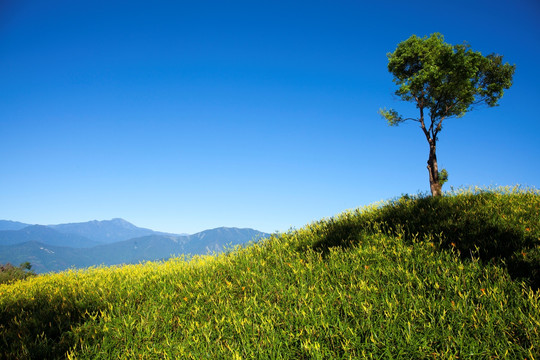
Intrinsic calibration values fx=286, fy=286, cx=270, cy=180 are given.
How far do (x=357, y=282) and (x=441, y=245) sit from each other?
251 cm

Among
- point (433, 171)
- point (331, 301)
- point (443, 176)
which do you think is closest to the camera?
point (331, 301)

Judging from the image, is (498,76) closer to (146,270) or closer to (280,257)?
(280,257)

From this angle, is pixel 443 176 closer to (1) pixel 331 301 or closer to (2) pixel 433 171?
(2) pixel 433 171

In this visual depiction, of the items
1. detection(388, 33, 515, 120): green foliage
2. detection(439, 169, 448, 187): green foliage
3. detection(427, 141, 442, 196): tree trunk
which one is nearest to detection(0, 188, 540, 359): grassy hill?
detection(427, 141, 442, 196): tree trunk

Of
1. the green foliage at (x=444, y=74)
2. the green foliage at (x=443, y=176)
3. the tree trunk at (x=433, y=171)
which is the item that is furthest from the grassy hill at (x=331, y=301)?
the green foliage at (x=443, y=176)

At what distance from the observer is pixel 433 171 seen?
17.7 m

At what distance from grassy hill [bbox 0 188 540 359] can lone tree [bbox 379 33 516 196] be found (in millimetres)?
11658

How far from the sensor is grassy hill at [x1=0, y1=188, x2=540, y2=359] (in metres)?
3.80

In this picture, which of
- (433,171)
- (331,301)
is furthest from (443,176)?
(331,301)

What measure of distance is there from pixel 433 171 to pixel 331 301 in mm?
15892

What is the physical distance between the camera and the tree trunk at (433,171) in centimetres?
1695

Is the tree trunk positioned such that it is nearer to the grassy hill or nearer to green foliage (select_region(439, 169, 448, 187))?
green foliage (select_region(439, 169, 448, 187))

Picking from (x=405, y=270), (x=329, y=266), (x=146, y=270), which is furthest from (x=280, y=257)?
(x=146, y=270)

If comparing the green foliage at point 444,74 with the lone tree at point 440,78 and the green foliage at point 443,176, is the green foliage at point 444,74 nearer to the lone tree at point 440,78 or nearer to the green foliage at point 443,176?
the lone tree at point 440,78
